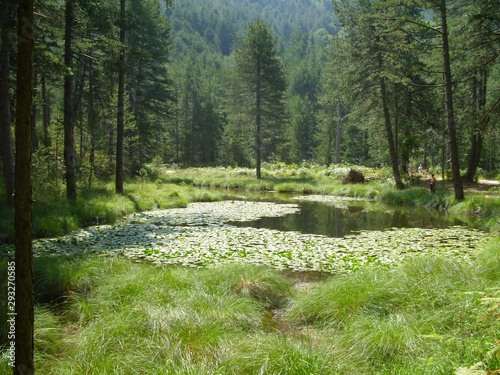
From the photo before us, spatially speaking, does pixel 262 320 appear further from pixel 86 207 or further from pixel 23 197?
pixel 86 207

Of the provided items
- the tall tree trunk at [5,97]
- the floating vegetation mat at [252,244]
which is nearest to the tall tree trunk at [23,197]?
the floating vegetation mat at [252,244]

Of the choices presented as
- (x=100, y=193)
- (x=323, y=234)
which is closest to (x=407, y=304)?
(x=323, y=234)

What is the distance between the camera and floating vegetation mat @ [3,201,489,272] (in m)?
6.20

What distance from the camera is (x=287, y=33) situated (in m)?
145

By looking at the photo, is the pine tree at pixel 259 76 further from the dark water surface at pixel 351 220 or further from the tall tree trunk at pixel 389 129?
the dark water surface at pixel 351 220

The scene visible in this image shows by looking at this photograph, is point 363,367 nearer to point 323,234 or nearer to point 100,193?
point 323,234

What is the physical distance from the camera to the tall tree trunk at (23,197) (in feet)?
6.19

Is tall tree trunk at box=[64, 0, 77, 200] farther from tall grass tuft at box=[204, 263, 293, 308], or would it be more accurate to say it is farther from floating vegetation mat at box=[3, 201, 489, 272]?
tall grass tuft at box=[204, 263, 293, 308]

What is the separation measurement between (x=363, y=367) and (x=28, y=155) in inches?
114

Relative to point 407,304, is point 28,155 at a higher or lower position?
higher

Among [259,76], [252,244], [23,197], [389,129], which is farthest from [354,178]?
[23,197]

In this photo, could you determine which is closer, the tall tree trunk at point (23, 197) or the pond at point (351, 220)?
the tall tree trunk at point (23, 197)

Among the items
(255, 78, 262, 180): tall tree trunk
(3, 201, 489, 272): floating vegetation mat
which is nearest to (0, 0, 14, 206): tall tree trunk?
(3, 201, 489, 272): floating vegetation mat

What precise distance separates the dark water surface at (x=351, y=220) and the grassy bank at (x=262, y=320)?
4.99 metres
